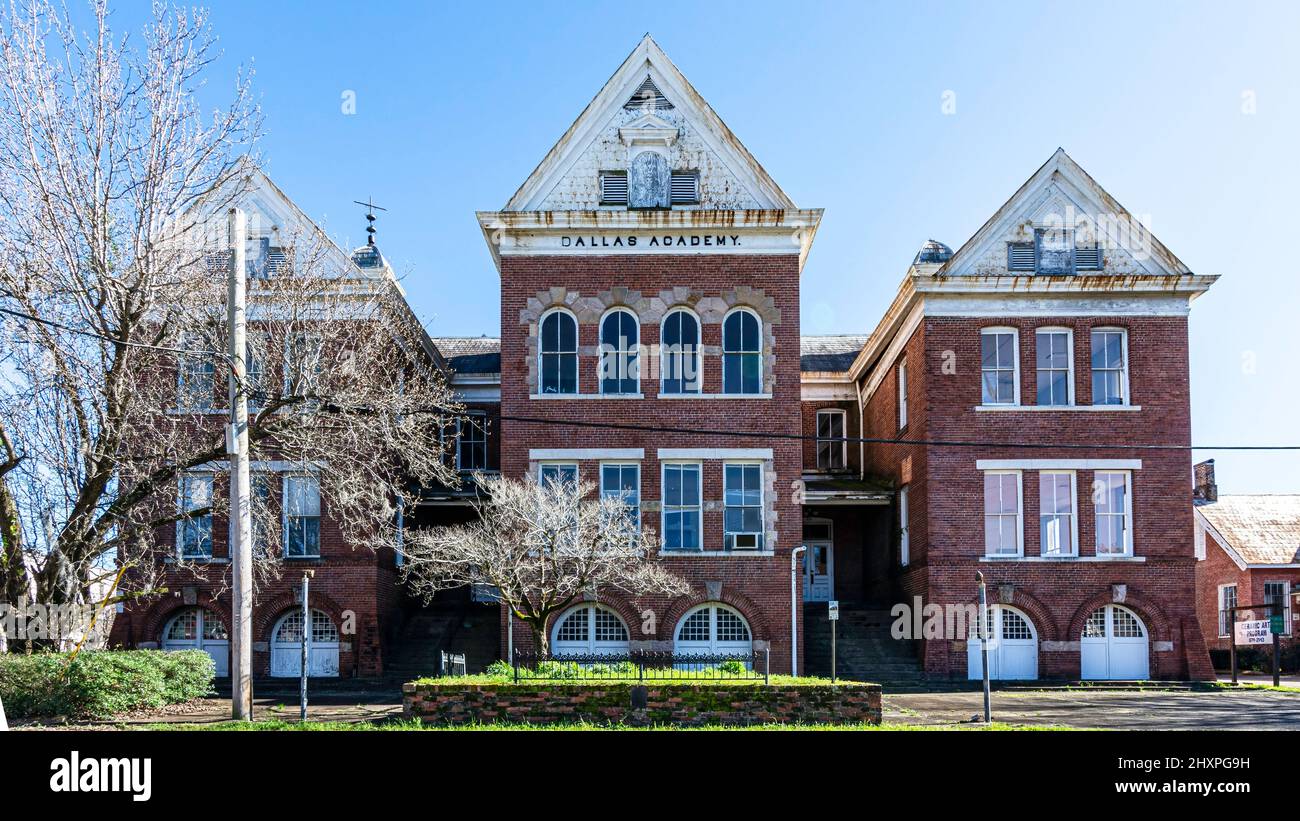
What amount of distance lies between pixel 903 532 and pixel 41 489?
20.1 meters

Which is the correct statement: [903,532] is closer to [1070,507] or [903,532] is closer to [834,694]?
[1070,507]

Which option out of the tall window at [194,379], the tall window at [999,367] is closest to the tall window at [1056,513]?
the tall window at [999,367]

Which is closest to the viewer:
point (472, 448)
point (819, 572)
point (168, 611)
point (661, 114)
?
point (168, 611)

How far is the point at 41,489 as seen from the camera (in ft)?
64.0

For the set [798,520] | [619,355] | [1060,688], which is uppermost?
[619,355]

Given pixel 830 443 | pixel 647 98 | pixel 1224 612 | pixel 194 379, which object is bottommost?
pixel 1224 612

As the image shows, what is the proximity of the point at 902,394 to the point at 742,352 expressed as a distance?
567 cm

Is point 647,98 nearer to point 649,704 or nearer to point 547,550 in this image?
point 547,550

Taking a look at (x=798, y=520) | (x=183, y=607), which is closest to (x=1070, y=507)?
(x=798, y=520)

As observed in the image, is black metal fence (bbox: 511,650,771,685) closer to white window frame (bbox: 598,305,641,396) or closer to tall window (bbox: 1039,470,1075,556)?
white window frame (bbox: 598,305,641,396)

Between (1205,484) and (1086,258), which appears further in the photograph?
(1205,484)

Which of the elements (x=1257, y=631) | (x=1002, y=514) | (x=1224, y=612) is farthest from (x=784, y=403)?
(x=1224, y=612)

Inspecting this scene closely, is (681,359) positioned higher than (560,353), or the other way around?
(560,353)

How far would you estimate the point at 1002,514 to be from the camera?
93.2 ft
